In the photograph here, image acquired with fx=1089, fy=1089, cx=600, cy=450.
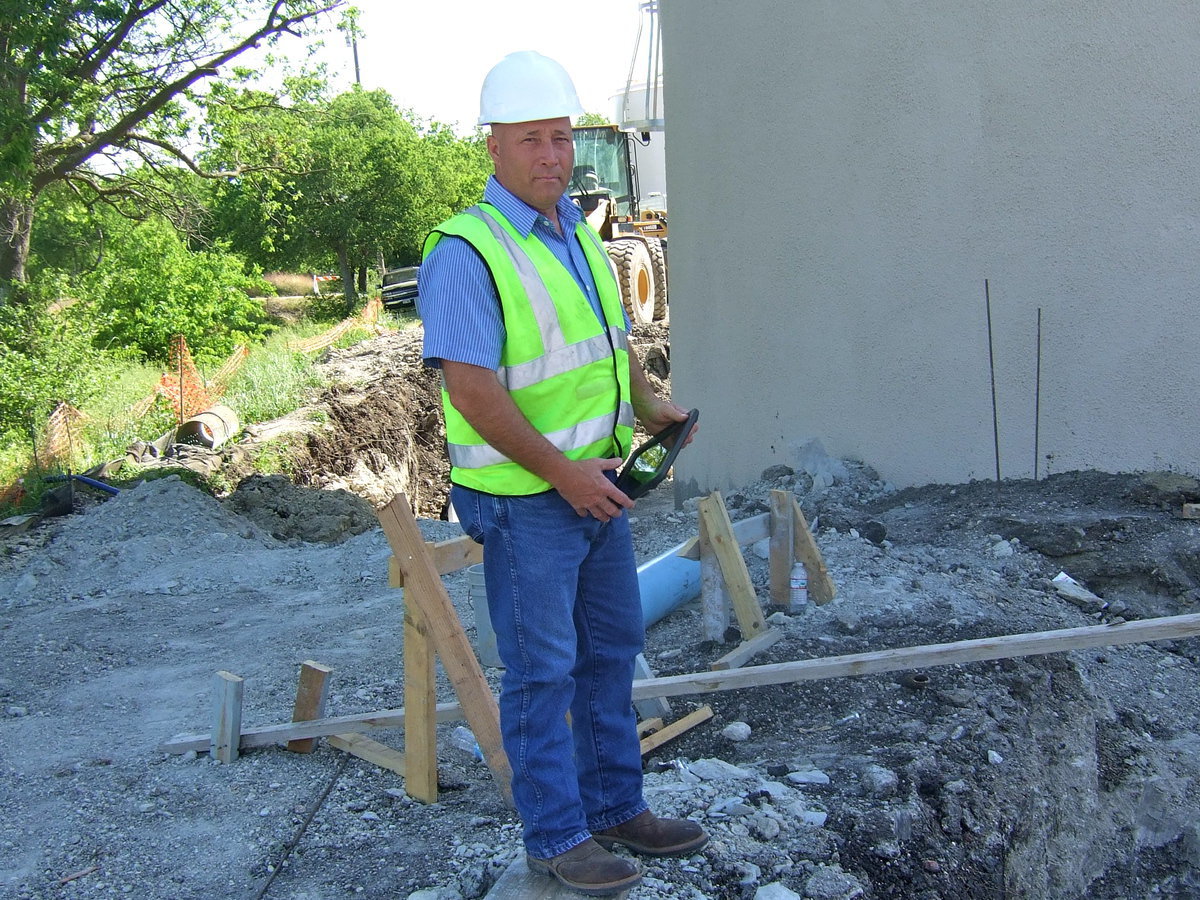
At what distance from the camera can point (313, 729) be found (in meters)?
3.83

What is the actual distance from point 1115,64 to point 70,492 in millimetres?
8809

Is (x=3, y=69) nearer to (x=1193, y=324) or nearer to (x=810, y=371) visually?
(x=810, y=371)

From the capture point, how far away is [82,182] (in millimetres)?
17438

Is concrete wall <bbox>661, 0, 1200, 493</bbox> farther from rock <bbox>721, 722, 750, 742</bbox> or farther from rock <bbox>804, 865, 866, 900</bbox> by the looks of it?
rock <bbox>804, 865, 866, 900</bbox>

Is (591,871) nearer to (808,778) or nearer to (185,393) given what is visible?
(808,778)

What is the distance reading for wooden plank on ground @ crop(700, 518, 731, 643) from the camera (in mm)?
4777

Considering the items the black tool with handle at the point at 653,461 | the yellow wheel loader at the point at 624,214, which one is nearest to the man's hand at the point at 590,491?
the black tool with handle at the point at 653,461

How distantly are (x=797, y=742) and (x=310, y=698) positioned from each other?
5.84 ft

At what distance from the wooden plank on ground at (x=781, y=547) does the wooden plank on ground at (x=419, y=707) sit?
80.9 inches

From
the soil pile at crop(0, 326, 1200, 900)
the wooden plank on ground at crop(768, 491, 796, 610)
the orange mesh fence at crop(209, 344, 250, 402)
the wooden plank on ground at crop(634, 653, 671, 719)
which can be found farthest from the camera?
the orange mesh fence at crop(209, 344, 250, 402)

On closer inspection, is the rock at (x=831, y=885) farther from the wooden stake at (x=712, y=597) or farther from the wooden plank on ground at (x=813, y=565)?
the wooden plank on ground at (x=813, y=565)

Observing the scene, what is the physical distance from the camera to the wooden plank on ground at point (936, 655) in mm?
3373

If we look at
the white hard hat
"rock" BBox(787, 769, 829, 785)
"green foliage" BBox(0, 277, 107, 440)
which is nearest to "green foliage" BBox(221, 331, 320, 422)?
"green foliage" BBox(0, 277, 107, 440)

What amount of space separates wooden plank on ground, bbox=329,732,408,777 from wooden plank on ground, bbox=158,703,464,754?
0.10 metres
